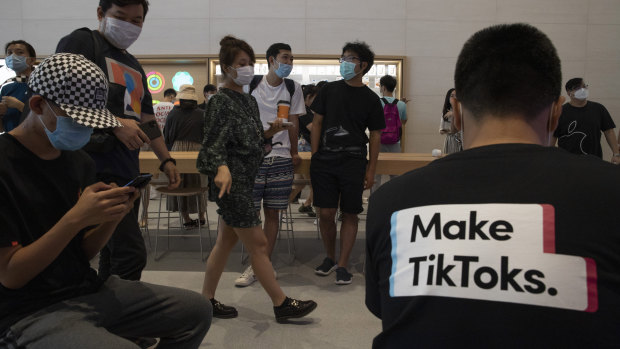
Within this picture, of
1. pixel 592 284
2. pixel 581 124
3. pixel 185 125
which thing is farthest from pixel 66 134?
pixel 581 124

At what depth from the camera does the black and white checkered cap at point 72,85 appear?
126cm

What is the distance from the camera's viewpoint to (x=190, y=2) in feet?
24.0

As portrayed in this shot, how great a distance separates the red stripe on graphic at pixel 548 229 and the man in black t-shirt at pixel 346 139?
2447mm

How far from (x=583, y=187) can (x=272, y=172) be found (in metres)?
2.49

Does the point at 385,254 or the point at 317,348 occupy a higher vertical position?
the point at 385,254

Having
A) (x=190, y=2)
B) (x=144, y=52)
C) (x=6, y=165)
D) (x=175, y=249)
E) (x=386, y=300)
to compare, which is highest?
(x=190, y=2)

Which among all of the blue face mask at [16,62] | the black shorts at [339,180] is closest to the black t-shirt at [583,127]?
the black shorts at [339,180]

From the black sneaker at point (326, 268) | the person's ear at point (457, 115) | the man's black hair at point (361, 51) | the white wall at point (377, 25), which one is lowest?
the black sneaker at point (326, 268)

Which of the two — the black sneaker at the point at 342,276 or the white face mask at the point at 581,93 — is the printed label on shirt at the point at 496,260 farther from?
the white face mask at the point at 581,93

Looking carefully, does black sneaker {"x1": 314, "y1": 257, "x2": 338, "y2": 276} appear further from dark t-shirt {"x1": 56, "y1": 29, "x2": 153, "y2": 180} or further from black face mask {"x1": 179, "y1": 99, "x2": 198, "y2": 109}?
black face mask {"x1": 179, "y1": 99, "x2": 198, "y2": 109}

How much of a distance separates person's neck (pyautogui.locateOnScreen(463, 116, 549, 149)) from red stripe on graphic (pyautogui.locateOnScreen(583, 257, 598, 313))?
0.86 feet

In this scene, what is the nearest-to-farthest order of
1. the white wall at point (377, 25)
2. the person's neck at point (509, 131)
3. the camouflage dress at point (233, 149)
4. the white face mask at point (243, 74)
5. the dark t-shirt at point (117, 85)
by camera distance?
the person's neck at point (509, 131)
the dark t-shirt at point (117, 85)
the camouflage dress at point (233, 149)
the white face mask at point (243, 74)
the white wall at point (377, 25)

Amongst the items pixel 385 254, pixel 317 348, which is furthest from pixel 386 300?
pixel 317 348

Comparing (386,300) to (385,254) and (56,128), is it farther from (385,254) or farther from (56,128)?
(56,128)
